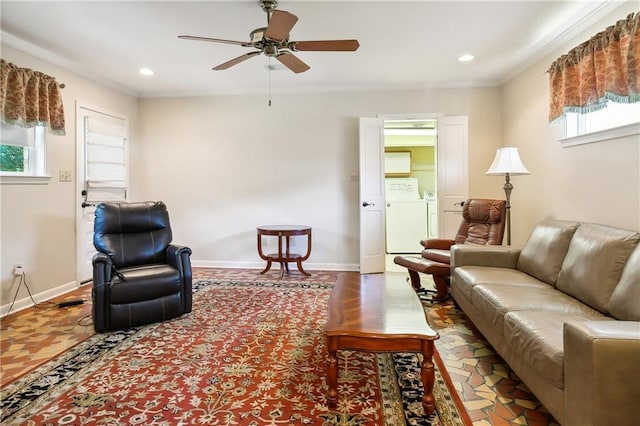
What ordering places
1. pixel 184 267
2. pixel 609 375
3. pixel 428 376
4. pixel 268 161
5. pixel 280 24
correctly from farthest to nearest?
pixel 268 161
pixel 184 267
pixel 280 24
pixel 428 376
pixel 609 375

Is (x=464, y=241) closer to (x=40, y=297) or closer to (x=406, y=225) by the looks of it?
(x=406, y=225)

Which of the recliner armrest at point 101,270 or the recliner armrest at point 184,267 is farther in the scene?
the recliner armrest at point 184,267

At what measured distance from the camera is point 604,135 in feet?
8.31

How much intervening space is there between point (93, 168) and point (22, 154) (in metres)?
0.82

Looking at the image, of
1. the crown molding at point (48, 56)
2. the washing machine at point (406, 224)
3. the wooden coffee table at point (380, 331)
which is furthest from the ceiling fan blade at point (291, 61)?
the washing machine at point (406, 224)

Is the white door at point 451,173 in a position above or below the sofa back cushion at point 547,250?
above

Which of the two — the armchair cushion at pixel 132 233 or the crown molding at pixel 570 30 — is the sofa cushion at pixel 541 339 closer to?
the crown molding at pixel 570 30

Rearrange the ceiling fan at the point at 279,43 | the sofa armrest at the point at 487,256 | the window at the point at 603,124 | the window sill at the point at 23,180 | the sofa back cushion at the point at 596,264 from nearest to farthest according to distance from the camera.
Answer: the sofa back cushion at the point at 596,264, the ceiling fan at the point at 279,43, the window at the point at 603,124, the sofa armrest at the point at 487,256, the window sill at the point at 23,180

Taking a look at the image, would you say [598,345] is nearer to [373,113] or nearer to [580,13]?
[580,13]

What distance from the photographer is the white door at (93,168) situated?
3912 millimetres

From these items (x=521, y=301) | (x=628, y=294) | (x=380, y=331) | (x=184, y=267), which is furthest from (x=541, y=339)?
(x=184, y=267)

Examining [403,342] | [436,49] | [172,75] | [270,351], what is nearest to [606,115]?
[436,49]

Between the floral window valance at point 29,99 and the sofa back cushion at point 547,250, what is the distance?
4584 mm

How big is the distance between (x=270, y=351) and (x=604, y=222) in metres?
2.70
